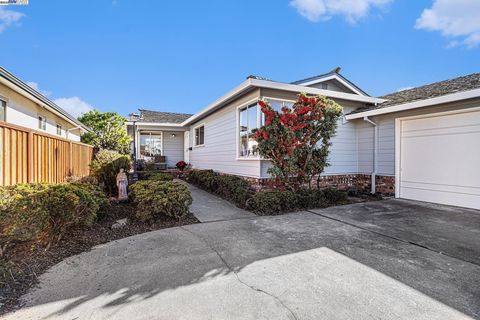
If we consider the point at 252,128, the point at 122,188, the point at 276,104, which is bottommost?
the point at 122,188

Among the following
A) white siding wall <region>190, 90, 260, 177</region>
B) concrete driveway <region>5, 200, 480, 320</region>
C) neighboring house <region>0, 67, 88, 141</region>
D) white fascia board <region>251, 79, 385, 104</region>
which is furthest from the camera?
white siding wall <region>190, 90, 260, 177</region>

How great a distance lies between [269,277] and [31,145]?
489cm

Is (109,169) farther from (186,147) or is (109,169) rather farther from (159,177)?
(186,147)

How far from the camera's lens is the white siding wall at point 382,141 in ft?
24.4

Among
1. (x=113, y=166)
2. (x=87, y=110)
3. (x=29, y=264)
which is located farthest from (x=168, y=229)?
(x=87, y=110)

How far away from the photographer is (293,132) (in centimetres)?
619

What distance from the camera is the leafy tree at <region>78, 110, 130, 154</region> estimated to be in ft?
48.5

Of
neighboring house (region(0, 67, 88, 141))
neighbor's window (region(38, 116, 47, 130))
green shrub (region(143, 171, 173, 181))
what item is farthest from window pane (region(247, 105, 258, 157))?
neighbor's window (region(38, 116, 47, 130))

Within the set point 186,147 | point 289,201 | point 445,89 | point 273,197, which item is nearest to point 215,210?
point 273,197

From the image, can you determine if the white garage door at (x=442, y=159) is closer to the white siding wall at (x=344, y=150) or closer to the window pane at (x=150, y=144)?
the white siding wall at (x=344, y=150)

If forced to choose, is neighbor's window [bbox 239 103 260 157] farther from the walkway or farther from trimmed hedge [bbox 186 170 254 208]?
the walkway

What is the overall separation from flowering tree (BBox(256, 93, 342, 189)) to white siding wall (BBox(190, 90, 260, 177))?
93 centimetres

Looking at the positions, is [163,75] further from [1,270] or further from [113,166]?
[1,270]

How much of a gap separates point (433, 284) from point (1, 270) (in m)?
4.90
